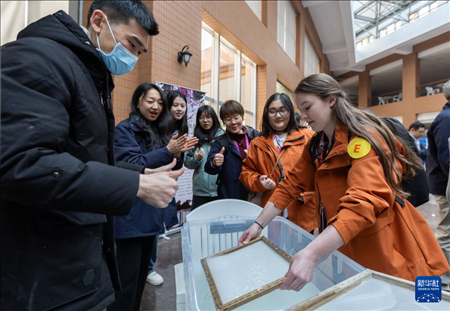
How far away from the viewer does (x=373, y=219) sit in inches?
34.3

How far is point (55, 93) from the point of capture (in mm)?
663

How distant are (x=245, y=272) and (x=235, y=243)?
44 cm

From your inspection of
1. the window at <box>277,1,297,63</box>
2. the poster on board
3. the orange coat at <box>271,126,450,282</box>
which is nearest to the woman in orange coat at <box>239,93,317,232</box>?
the orange coat at <box>271,126,450,282</box>

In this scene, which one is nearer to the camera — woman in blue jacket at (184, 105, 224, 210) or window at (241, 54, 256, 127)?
woman in blue jacket at (184, 105, 224, 210)

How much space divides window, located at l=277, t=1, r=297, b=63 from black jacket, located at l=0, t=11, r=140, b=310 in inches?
357

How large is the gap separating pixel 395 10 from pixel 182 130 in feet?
27.4

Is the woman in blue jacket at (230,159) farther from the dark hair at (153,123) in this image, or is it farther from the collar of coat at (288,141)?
the dark hair at (153,123)

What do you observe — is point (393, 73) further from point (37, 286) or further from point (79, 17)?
point (37, 286)

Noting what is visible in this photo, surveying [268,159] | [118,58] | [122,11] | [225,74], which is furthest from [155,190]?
[225,74]

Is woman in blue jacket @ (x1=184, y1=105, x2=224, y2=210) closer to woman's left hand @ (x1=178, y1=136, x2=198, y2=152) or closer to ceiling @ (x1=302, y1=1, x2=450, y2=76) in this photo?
woman's left hand @ (x1=178, y1=136, x2=198, y2=152)

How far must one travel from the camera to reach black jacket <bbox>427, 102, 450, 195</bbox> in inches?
100

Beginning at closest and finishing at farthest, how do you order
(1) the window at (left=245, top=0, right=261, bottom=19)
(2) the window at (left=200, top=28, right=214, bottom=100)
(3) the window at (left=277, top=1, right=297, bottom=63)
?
(2) the window at (left=200, top=28, right=214, bottom=100), (1) the window at (left=245, top=0, right=261, bottom=19), (3) the window at (left=277, top=1, right=297, bottom=63)

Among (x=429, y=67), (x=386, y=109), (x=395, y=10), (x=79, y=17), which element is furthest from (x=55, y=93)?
(x=386, y=109)

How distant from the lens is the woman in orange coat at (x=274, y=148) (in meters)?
2.06
